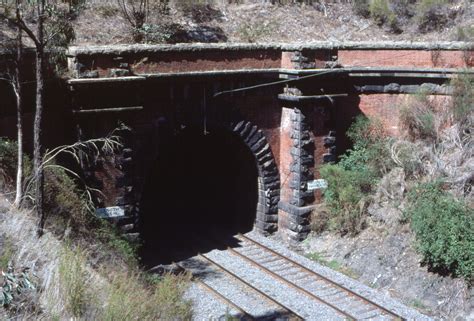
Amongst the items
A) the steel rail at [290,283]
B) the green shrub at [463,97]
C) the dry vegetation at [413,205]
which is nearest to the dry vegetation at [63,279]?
the steel rail at [290,283]

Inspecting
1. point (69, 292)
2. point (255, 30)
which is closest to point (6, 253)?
point (69, 292)

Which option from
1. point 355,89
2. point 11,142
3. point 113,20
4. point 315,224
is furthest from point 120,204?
point 113,20

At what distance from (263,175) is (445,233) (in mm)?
5923

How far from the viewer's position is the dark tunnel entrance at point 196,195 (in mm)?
18094

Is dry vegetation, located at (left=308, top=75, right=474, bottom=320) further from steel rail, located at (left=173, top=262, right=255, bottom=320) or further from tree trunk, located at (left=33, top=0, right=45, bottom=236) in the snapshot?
tree trunk, located at (left=33, top=0, right=45, bottom=236)

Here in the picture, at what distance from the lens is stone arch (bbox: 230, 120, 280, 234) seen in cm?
1717

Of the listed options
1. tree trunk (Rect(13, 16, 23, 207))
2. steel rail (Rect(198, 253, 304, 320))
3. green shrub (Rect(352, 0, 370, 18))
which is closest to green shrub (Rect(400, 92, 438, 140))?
steel rail (Rect(198, 253, 304, 320))

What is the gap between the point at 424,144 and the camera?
1691cm

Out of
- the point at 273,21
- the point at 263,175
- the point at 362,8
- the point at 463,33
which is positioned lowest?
the point at 263,175

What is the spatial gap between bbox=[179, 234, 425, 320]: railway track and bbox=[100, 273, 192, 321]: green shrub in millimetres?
4082

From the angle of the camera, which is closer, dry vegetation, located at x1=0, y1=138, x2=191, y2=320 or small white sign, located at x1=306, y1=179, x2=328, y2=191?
dry vegetation, located at x1=0, y1=138, x2=191, y2=320

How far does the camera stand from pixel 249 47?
54.2ft

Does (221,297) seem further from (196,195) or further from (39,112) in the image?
(196,195)

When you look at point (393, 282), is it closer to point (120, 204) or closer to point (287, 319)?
point (287, 319)
